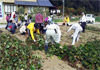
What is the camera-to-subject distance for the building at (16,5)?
18.8 metres

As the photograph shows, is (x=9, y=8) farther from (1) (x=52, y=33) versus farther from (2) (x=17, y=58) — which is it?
(2) (x=17, y=58)

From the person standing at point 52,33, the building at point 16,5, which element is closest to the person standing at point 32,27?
the person standing at point 52,33

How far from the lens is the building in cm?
1877

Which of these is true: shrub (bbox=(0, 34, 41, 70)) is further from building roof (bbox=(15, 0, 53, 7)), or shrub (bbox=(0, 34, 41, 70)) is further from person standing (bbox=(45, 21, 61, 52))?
building roof (bbox=(15, 0, 53, 7))

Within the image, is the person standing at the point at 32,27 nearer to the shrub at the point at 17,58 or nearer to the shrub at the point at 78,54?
the shrub at the point at 78,54

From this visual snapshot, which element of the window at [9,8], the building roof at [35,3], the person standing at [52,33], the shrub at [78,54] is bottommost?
the shrub at [78,54]

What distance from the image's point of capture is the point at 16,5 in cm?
2073

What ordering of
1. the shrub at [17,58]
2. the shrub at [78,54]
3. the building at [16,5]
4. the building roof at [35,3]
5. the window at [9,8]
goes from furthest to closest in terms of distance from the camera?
the building roof at [35,3] → the window at [9,8] → the building at [16,5] → the shrub at [78,54] → the shrub at [17,58]

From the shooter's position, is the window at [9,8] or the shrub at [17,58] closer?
the shrub at [17,58]

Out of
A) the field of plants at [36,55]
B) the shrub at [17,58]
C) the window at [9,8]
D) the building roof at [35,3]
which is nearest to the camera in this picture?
the shrub at [17,58]

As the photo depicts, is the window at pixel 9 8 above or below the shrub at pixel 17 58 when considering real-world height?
above

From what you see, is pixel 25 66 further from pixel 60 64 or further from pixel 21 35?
pixel 21 35

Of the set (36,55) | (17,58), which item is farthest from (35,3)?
(17,58)

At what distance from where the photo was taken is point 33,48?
6.35 m
